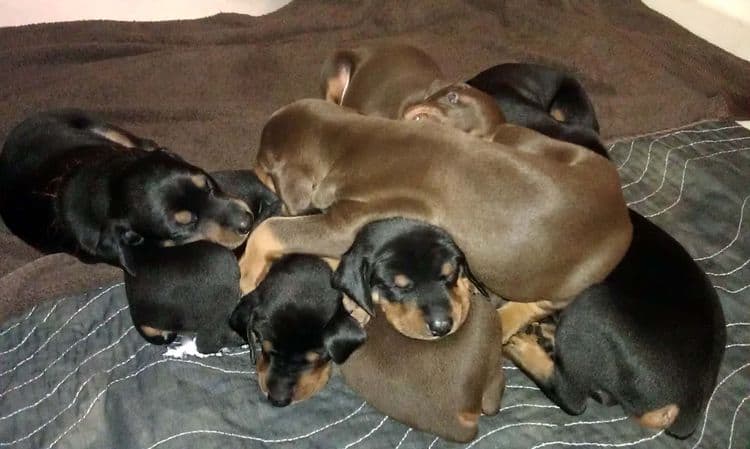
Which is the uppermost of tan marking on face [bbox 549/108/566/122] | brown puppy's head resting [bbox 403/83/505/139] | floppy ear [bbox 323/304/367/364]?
brown puppy's head resting [bbox 403/83/505/139]

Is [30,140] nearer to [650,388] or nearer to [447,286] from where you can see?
[447,286]

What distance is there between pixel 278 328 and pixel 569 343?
2.43 feet

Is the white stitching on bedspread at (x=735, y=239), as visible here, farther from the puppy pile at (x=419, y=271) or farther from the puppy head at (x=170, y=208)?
the puppy head at (x=170, y=208)

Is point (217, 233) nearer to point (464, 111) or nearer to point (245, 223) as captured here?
point (245, 223)

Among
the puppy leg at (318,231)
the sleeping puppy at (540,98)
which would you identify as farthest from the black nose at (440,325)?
the sleeping puppy at (540,98)

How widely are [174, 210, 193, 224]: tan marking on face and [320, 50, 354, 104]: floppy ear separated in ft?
2.81

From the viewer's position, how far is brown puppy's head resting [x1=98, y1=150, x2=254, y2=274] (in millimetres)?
2086

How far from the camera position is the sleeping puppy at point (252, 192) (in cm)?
237

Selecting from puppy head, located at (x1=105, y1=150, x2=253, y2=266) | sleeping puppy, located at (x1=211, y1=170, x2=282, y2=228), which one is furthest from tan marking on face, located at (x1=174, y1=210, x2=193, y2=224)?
sleeping puppy, located at (x1=211, y1=170, x2=282, y2=228)

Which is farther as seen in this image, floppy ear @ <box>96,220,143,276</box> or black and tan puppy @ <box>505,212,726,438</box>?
floppy ear @ <box>96,220,143,276</box>

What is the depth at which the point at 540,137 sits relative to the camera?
2.13 m

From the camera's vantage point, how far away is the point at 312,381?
1.94m

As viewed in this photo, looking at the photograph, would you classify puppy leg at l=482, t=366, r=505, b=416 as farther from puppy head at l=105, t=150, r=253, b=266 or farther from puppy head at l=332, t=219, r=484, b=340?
puppy head at l=105, t=150, r=253, b=266

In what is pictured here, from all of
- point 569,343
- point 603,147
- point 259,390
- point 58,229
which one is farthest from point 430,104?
point 58,229
